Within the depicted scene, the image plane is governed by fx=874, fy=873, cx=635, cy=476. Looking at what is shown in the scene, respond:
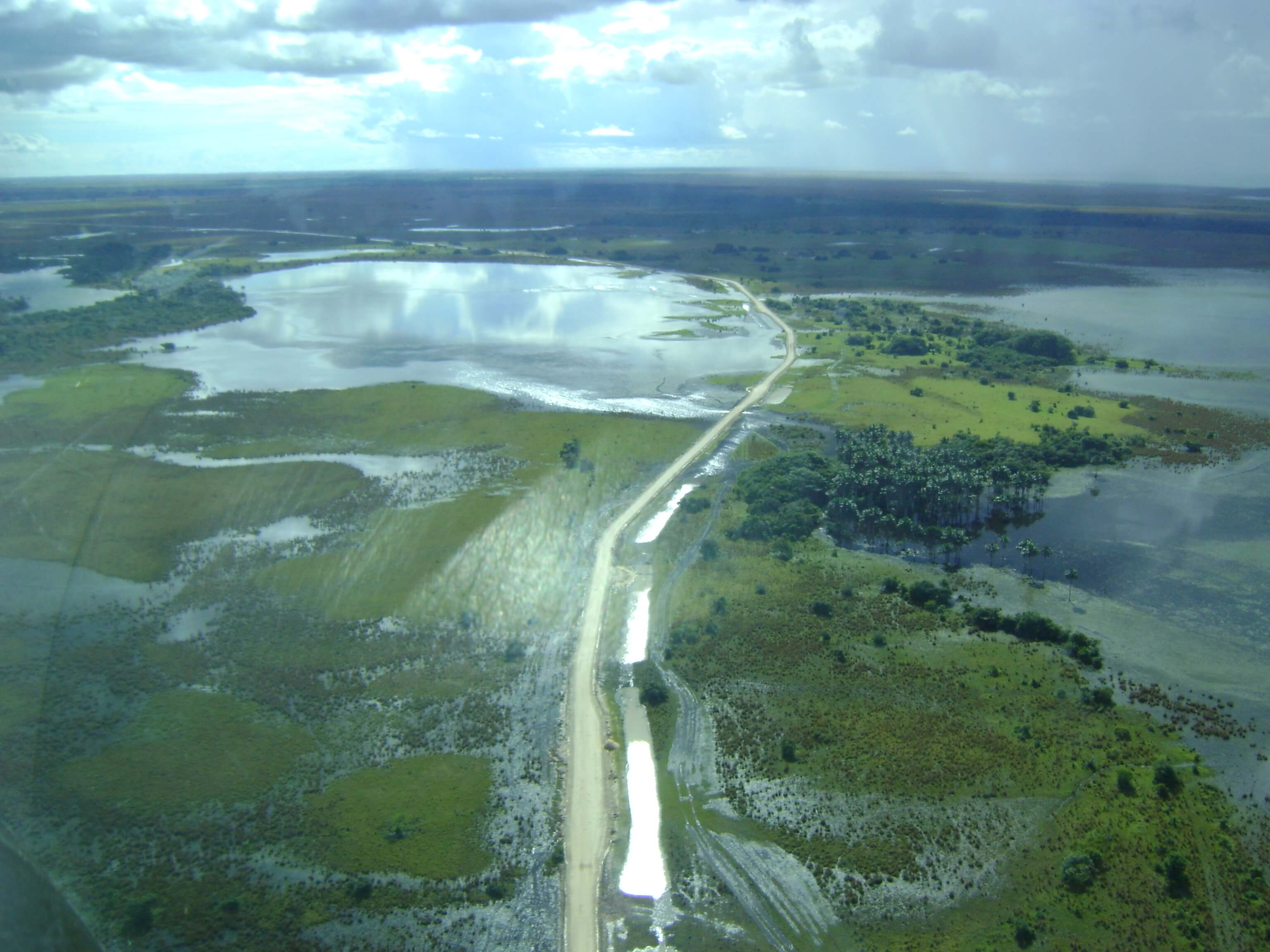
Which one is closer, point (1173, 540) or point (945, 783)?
point (945, 783)

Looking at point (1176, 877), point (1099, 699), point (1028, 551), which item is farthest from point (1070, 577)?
point (1176, 877)

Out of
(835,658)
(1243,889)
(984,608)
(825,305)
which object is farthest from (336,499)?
(825,305)

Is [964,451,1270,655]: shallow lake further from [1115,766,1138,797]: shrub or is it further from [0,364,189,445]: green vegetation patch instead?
[0,364,189,445]: green vegetation patch

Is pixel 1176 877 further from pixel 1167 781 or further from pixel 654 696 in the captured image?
pixel 654 696

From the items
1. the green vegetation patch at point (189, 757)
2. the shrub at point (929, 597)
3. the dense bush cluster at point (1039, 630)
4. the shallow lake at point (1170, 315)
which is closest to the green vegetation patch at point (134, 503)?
the green vegetation patch at point (189, 757)

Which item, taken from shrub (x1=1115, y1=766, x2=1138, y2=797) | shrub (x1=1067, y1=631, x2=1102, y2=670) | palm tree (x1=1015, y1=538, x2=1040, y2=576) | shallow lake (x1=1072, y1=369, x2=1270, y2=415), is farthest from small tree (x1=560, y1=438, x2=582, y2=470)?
shallow lake (x1=1072, y1=369, x2=1270, y2=415)

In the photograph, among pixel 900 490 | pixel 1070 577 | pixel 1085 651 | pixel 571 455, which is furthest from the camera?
pixel 571 455

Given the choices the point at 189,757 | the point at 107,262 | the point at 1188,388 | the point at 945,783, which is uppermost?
the point at 107,262

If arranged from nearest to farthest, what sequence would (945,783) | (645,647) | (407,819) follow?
(407,819) < (945,783) < (645,647)

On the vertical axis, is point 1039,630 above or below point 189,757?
above
